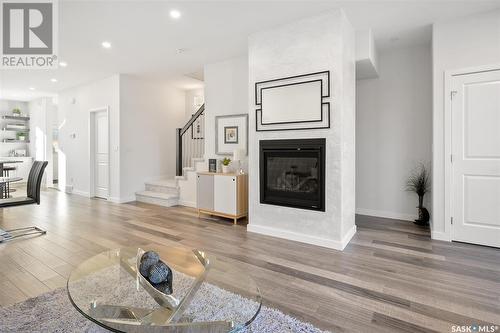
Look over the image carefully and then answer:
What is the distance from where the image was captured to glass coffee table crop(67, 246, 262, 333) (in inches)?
51.6

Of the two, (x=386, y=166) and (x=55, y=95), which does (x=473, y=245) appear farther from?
(x=55, y=95)

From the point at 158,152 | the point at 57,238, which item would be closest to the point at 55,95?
the point at 158,152

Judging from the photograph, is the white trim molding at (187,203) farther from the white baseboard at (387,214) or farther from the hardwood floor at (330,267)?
the white baseboard at (387,214)

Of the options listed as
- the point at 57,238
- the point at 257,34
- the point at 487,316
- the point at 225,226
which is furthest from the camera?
the point at 225,226

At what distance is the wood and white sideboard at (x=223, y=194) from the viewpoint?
434 centimetres

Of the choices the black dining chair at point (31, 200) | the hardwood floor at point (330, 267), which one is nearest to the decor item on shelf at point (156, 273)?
the hardwood floor at point (330, 267)

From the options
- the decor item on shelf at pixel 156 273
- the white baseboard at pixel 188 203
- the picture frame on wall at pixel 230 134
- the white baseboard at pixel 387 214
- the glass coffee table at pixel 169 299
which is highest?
the picture frame on wall at pixel 230 134

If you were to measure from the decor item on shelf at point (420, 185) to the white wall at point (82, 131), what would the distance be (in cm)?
580

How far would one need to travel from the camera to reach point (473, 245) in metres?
3.32

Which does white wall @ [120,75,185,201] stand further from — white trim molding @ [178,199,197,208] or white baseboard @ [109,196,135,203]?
white trim molding @ [178,199,197,208]

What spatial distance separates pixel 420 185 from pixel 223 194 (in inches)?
120

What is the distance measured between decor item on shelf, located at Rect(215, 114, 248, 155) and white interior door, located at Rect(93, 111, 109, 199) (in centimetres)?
308

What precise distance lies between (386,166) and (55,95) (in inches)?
367

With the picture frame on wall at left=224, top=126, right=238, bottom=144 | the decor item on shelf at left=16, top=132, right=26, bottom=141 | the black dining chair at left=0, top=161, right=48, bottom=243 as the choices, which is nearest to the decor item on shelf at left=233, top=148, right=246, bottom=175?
the picture frame on wall at left=224, top=126, right=238, bottom=144
